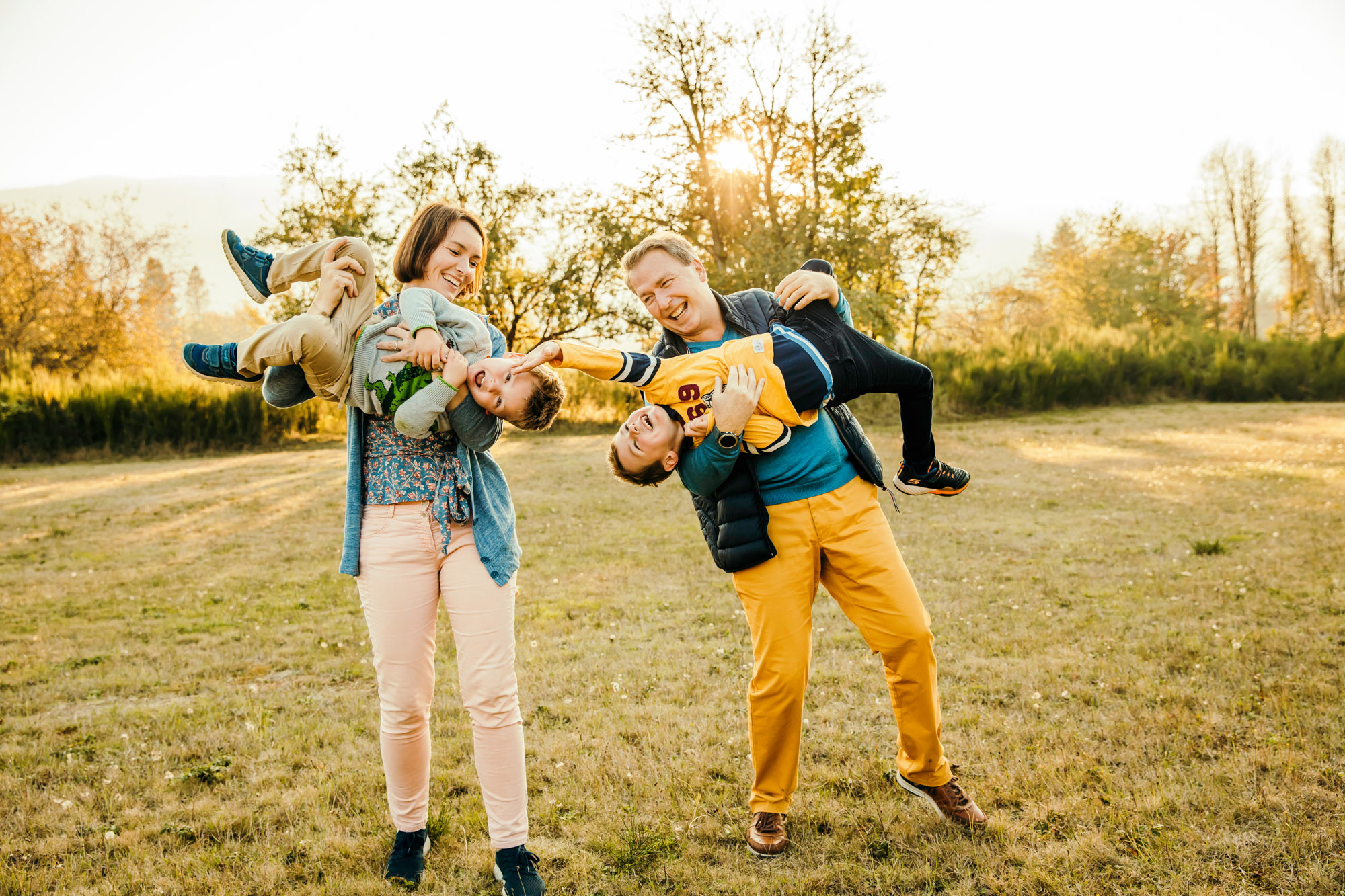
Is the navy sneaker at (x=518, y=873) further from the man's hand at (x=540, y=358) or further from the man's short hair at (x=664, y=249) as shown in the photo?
the man's short hair at (x=664, y=249)

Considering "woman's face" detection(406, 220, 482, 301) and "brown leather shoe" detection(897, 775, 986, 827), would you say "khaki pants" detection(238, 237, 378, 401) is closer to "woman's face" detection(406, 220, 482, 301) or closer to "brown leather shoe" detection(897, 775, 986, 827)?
"woman's face" detection(406, 220, 482, 301)

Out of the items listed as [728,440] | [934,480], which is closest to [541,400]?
[728,440]

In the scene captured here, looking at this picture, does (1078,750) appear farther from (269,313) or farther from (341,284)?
(269,313)

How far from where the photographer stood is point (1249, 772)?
11.2ft

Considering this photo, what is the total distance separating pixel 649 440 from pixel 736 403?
12.9 inches

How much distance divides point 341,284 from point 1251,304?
169 ft

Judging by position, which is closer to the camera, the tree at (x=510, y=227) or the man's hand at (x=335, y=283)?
the man's hand at (x=335, y=283)

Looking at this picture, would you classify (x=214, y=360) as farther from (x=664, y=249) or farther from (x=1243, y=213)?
(x=1243, y=213)

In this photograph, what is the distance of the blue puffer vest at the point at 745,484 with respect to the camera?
9.37ft

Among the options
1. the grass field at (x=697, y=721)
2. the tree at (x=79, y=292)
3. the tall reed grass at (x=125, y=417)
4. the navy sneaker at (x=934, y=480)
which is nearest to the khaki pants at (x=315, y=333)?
→ the grass field at (x=697, y=721)

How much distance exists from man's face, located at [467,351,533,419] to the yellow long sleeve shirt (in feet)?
0.77

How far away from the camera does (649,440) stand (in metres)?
2.72

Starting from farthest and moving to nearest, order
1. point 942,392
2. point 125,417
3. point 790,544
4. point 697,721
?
point 942,392, point 125,417, point 697,721, point 790,544

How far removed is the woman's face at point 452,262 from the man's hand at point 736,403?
1.02 metres
